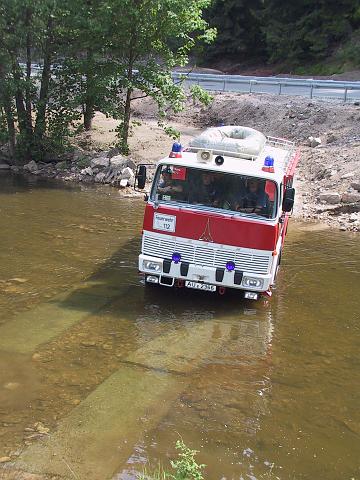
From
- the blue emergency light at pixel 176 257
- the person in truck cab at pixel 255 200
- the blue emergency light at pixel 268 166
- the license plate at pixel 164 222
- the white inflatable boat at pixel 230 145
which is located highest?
the white inflatable boat at pixel 230 145

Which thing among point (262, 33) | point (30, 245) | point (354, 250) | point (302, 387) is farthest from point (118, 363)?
point (262, 33)

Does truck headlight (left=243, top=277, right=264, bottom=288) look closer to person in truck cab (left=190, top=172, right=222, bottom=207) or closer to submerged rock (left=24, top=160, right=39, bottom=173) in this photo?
person in truck cab (left=190, top=172, right=222, bottom=207)

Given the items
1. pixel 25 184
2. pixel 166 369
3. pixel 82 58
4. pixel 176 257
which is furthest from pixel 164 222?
pixel 82 58

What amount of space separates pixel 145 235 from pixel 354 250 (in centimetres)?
617

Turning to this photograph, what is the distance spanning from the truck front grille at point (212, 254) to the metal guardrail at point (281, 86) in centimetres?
1426

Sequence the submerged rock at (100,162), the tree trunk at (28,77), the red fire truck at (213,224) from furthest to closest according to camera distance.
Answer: the submerged rock at (100,162)
the tree trunk at (28,77)
the red fire truck at (213,224)

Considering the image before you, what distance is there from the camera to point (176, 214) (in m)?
9.98

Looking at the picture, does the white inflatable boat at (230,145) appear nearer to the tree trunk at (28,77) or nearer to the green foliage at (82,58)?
the green foliage at (82,58)

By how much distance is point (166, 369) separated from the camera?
8.14m

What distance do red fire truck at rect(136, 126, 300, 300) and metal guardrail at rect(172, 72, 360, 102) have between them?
1386 centimetres

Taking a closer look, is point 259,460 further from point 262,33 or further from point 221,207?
point 262,33

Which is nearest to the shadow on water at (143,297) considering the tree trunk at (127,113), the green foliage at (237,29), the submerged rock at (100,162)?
the submerged rock at (100,162)

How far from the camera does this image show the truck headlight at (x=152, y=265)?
33.4 ft

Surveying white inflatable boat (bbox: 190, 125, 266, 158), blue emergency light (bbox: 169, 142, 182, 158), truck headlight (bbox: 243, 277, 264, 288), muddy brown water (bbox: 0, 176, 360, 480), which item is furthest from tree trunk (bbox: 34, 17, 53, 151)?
truck headlight (bbox: 243, 277, 264, 288)
